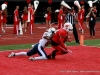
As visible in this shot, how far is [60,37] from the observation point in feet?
36.8

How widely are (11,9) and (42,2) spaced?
341cm

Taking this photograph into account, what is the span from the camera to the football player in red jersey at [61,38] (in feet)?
36.8

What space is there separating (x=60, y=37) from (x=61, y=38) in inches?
1.9

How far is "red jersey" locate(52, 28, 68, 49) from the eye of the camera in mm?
11180

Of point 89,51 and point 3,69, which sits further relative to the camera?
point 89,51

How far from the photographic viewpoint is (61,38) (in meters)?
11.2

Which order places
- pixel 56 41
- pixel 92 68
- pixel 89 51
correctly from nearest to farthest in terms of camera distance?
1. pixel 92 68
2. pixel 56 41
3. pixel 89 51

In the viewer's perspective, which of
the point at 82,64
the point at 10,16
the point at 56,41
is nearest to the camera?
the point at 82,64

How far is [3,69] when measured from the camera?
383 inches

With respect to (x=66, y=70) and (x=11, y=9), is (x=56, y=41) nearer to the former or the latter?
(x=66, y=70)

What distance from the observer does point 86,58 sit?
40.0 feet

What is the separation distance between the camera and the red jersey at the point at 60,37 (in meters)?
11.2

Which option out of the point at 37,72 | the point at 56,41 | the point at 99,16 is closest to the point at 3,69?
the point at 37,72

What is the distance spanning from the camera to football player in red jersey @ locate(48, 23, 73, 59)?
11208mm
